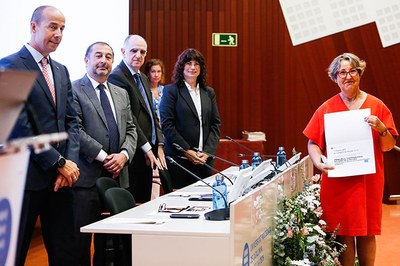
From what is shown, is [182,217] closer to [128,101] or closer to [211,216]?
[211,216]

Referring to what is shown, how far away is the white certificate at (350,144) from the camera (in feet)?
11.4

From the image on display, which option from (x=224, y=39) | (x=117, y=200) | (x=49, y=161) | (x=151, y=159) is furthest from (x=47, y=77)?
(x=224, y=39)

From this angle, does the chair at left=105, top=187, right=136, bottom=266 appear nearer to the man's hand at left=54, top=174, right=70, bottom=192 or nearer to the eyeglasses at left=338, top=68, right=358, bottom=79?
the man's hand at left=54, top=174, right=70, bottom=192

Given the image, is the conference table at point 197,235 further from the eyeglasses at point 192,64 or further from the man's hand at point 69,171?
the eyeglasses at point 192,64

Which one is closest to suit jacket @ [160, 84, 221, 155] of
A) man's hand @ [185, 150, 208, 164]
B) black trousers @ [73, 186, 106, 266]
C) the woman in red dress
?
man's hand @ [185, 150, 208, 164]

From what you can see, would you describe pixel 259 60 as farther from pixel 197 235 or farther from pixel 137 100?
pixel 197 235

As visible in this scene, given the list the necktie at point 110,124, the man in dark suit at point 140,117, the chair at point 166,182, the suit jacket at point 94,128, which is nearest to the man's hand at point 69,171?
the suit jacket at point 94,128

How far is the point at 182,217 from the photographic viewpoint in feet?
9.18

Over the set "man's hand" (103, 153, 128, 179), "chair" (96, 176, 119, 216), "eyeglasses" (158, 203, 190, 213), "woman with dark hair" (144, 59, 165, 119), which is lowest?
"eyeglasses" (158, 203, 190, 213)

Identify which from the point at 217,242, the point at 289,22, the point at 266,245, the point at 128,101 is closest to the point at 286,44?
the point at 289,22

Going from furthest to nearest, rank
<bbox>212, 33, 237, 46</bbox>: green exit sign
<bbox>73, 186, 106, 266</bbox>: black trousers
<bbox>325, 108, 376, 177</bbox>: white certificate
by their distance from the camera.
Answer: <bbox>212, 33, 237, 46</bbox>: green exit sign, <bbox>73, 186, 106, 266</bbox>: black trousers, <bbox>325, 108, 376, 177</bbox>: white certificate

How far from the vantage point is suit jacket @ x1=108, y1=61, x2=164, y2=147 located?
4.48 metres

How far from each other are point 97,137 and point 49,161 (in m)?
0.91

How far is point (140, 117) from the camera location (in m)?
4.62
